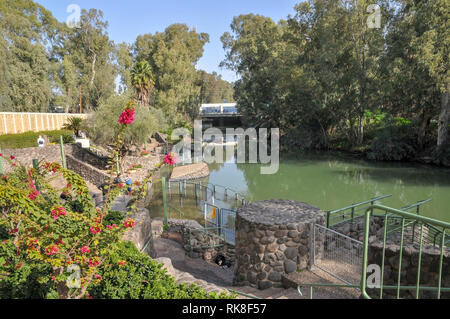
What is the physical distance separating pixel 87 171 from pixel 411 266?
16.7m

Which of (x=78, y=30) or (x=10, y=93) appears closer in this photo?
(x=10, y=93)

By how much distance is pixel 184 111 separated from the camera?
47500 millimetres

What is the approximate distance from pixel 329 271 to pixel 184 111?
1702 inches

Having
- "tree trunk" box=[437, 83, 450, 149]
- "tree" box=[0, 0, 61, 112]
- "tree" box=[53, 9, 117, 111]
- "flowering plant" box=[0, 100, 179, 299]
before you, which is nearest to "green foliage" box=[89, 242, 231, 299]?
"flowering plant" box=[0, 100, 179, 299]

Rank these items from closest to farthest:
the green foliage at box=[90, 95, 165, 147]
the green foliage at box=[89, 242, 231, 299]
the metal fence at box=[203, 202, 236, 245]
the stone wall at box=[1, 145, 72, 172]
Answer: the green foliage at box=[89, 242, 231, 299] → the metal fence at box=[203, 202, 236, 245] → the stone wall at box=[1, 145, 72, 172] → the green foliage at box=[90, 95, 165, 147]

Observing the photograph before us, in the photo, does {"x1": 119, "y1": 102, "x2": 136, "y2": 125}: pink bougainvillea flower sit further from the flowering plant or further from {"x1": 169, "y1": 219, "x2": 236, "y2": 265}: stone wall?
{"x1": 169, "y1": 219, "x2": 236, "y2": 265}: stone wall

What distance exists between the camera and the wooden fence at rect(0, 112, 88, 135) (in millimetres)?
21016

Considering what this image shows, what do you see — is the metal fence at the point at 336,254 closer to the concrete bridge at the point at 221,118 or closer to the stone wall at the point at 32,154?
the stone wall at the point at 32,154

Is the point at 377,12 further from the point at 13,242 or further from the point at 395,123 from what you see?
the point at 13,242

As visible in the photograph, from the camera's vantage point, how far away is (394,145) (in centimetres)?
2720

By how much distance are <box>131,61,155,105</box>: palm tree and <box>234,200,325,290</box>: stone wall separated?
104 feet

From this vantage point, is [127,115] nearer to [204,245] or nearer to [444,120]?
[204,245]

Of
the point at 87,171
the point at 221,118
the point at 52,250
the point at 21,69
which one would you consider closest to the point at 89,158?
the point at 87,171

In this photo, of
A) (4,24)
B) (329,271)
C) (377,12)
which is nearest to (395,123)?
(377,12)
